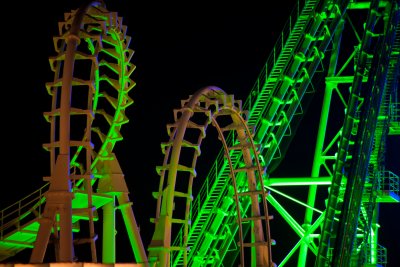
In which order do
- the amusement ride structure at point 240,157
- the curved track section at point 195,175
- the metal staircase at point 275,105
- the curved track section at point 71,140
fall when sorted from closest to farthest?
the curved track section at point 71,140 → the amusement ride structure at point 240,157 → the curved track section at point 195,175 → the metal staircase at point 275,105

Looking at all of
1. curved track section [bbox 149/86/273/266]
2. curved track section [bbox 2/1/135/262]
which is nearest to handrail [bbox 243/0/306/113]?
curved track section [bbox 149/86/273/266]

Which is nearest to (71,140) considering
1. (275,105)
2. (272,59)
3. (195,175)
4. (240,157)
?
(195,175)

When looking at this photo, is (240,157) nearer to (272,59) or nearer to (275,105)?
(275,105)

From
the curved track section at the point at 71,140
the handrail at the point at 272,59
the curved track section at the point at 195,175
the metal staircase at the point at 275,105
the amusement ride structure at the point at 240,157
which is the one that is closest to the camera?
the curved track section at the point at 71,140

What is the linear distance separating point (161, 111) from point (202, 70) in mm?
2818

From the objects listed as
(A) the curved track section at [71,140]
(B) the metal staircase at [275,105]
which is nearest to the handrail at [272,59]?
(B) the metal staircase at [275,105]

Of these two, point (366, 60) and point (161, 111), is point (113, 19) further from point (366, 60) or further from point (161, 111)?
point (161, 111)

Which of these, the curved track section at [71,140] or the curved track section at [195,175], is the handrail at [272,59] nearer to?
the curved track section at [195,175]

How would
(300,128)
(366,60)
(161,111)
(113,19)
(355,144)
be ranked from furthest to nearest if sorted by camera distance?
(300,128)
(161,111)
(366,60)
(355,144)
(113,19)

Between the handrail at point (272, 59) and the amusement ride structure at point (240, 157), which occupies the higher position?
the handrail at point (272, 59)

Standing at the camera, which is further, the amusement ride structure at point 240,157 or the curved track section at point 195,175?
the curved track section at point 195,175

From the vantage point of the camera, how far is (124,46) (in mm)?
28859

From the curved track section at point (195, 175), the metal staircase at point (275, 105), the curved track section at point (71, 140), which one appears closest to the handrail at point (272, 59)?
the metal staircase at point (275, 105)

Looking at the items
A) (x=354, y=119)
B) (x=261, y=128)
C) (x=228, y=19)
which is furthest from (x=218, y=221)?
(x=228, y=19)
